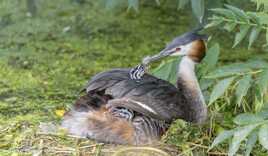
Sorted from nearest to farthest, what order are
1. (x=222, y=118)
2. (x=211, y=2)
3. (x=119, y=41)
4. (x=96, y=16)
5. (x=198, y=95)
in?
(x=198, y=95)
(x=222, y=118)
(x=211, y=2)
(x=119, y=41)
(x=96, y=16)

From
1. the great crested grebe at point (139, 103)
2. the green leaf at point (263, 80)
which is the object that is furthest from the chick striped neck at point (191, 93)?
the green leaf at point (263, 80)

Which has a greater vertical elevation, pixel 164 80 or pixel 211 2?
pixel 211 2

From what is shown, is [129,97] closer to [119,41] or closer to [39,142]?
[39,142]

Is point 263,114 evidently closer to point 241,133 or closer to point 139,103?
point 241,133

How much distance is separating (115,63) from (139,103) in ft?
5.61

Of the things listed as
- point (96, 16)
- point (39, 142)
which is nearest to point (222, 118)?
point (39, 142)

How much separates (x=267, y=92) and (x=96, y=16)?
288 cm

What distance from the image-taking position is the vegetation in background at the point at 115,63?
121 inches

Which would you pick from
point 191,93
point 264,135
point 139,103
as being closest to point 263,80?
point 264,135

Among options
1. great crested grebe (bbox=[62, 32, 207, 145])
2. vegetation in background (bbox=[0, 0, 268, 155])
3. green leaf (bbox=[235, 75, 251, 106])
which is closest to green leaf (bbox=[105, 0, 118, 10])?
vegetation in background (bbox=[0, 0, 268, 155])

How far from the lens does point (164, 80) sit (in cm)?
399

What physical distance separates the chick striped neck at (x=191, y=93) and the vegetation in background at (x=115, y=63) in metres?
0.07

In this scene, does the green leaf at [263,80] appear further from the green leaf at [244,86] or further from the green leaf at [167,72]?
the green leaf at [167,72]

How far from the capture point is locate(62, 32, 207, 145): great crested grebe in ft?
12.2
